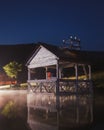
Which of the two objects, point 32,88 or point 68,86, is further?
point 32,88

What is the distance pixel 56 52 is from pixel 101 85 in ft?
20.5

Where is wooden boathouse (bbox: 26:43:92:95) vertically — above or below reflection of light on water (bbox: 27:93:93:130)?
above

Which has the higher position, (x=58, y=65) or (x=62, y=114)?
(x=58, y=65)

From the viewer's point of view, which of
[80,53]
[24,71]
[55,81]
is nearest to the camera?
[55,81]

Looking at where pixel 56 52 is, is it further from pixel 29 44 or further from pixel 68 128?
pixel 29 44

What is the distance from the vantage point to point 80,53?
93.5 feet

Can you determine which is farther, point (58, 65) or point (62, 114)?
point (58, 65)

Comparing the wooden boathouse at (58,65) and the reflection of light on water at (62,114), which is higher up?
the wooden boathouse at (58,65)

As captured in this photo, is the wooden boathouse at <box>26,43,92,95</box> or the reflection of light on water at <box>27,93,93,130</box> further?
the wooden boathouse at <box>26,43,92,95</box>

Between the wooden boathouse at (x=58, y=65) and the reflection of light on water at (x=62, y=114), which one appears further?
the wooden boathouse at (x=58, y=65)

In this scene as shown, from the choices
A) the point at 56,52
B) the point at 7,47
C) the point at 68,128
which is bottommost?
the point at 68,128

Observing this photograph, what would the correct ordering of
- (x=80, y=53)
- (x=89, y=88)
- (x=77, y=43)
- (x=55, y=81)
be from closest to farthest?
(x=55, y=81), (x=89, y=88), (x=80, y=53), (x=77, y=43)

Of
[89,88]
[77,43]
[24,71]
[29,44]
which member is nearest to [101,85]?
→ [89,88]

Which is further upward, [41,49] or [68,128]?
[41,49]
